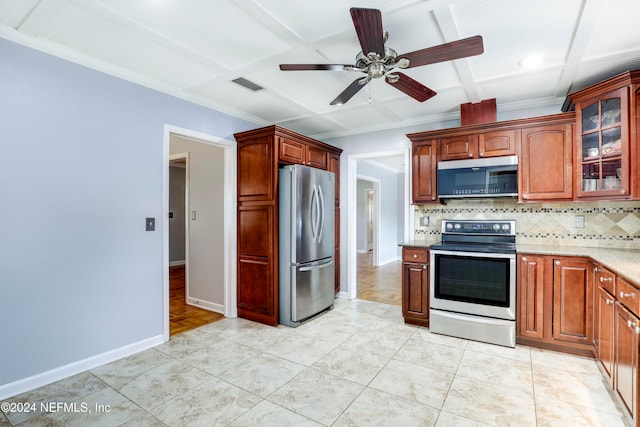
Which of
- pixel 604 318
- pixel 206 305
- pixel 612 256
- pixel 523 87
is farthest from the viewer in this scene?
pixel 206 305

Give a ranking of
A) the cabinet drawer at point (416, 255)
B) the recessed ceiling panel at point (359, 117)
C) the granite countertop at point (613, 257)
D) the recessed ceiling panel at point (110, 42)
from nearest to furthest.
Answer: the granite countertop at point (613, 257) < the recessed ceiling panel at point (110, 42) < the cabinet drawer at point (416, 255) < the recessed ceiling panel at point (359, 117)

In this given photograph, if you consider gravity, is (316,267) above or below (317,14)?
below

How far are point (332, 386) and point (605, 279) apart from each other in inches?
82.0

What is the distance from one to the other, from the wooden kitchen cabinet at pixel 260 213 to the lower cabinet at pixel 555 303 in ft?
8.03

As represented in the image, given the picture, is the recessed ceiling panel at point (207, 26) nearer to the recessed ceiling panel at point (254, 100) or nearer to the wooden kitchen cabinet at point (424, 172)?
the recessed ceiling panel at point (254, 100)

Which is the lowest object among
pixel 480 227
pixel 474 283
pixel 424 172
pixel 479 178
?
pixel 474 283

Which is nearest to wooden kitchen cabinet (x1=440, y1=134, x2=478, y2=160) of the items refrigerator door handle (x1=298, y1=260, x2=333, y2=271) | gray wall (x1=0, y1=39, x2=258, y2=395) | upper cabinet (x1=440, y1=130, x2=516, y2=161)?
upper cabinet (x1=440, y1=130, x2=516, y2=161)

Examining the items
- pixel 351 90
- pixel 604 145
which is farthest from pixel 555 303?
pixel 351 90

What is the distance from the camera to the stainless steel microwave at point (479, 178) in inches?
126

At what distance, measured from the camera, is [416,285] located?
3412mm

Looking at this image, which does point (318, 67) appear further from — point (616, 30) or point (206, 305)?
point (206, 305)

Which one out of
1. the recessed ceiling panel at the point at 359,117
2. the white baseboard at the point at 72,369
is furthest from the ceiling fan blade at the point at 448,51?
the white baseboard at the point at 72,369

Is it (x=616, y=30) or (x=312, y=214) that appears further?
(x=312, y=214)

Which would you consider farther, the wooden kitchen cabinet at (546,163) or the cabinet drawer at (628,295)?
the wooden kitchen cabinet at (546,163)
